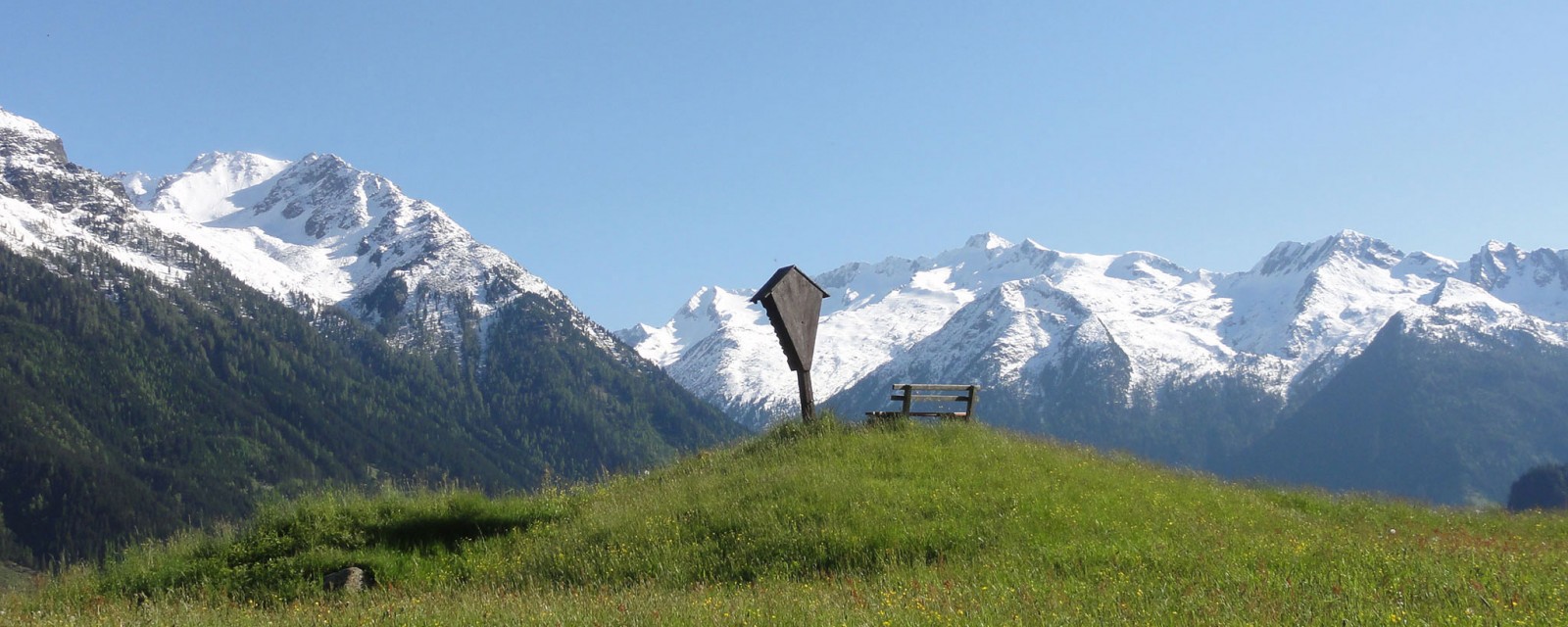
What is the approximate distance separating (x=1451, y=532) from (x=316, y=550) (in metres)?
21.4

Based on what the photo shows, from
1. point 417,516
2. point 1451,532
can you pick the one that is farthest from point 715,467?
point 1451,532

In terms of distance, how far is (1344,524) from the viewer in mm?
21422

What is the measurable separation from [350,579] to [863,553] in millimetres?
8506

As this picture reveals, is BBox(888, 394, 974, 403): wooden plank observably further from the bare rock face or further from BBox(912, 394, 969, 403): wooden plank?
the bare rock face

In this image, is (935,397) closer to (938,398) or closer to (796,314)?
(938,398)

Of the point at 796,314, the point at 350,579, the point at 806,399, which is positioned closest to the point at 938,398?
the point at 806,399

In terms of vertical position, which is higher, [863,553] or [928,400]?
[928,400]

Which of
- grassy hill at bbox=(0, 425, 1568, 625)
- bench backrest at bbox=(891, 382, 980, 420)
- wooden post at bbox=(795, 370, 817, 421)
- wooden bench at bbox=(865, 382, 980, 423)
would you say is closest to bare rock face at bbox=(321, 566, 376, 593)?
grassy hill at bbox=(0, 425, 1568, 625)

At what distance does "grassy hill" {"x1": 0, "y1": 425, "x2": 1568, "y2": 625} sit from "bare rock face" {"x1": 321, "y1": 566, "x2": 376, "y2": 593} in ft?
0.71

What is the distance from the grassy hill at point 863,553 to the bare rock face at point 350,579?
216 millimetres

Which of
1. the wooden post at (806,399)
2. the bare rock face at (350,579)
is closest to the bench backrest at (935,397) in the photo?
the wooden post at (806,399)

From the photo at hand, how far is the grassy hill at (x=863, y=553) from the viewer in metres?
11.3

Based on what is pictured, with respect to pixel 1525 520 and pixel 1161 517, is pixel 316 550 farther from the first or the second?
pixel 1525 520

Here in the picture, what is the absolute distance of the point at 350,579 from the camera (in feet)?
55.9
